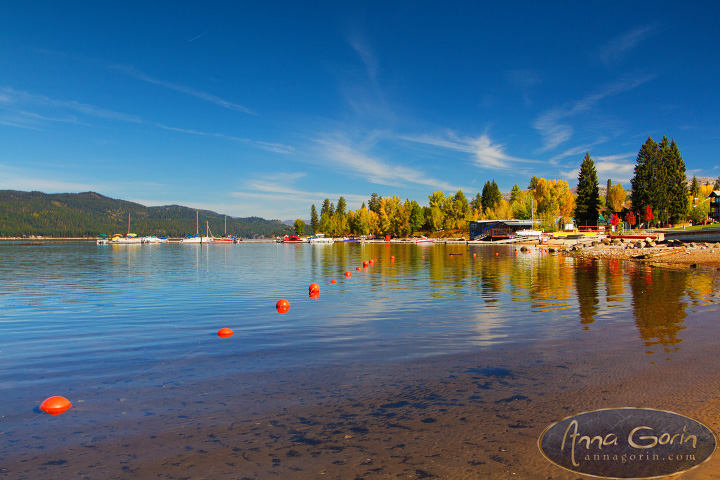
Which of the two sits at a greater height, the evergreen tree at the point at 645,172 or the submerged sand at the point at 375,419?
the evergreen tree at the point at 645,172

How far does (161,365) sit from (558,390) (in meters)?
8.01

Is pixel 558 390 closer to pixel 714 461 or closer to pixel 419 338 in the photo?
pixel 714 461

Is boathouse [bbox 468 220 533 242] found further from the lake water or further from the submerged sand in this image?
the submerged sand

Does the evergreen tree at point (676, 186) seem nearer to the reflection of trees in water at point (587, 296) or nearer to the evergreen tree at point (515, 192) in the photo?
the evergreen tree at point (515, 192)

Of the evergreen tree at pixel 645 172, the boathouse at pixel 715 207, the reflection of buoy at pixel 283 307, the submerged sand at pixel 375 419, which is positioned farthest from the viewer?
the boathouse at pixel 715 207

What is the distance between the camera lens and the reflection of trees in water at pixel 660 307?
1084 centimetres

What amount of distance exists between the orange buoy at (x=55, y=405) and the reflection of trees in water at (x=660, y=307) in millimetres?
11881

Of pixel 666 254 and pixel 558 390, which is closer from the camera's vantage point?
pixel 558 390

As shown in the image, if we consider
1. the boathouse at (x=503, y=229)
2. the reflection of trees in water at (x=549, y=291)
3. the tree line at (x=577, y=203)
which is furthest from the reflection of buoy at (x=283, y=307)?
the boathouse at (x=503, y=229)

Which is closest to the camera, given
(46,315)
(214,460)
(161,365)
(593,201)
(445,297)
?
(214,460)

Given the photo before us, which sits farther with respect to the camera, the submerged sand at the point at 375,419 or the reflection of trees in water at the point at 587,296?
the reflection of trees in water at the point at 587,296

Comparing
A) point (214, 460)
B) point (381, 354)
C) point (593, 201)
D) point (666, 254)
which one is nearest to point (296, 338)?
point (381, 354)

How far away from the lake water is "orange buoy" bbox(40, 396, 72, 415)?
18 cm

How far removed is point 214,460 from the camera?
16.7 ft
